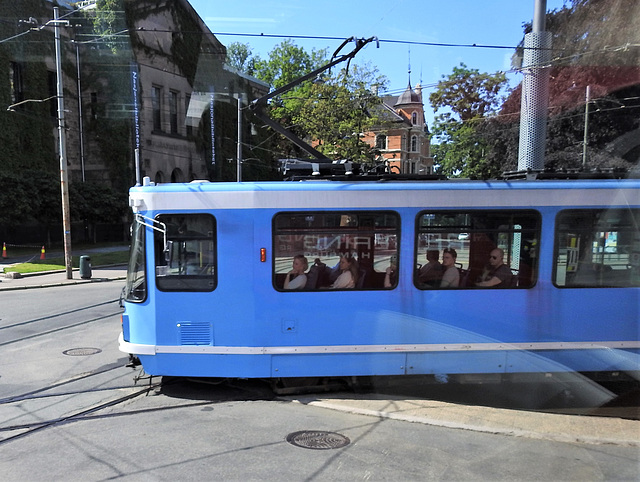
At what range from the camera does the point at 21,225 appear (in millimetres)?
26844

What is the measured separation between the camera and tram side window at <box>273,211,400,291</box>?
5.32 m

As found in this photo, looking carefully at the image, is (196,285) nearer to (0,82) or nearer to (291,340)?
(291,340)

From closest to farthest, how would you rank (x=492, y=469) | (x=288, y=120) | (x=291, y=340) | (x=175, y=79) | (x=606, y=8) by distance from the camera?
(x=492, y=469) → (x=291, y=340) → (x=606, y=8) → (x=175, y=79) → (x=288, y=120)

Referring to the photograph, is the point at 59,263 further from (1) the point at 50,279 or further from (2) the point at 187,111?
(2) the point at 187,111

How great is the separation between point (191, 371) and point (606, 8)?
53.2 feet

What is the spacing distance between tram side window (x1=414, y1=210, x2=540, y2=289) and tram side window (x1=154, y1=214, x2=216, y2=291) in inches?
96.7

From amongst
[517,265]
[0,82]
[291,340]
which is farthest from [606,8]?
[0,82]

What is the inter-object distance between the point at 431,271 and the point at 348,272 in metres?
1.00

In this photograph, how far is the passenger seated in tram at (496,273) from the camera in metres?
5.47

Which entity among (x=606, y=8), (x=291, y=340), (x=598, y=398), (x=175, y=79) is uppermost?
(x=175, y=79)

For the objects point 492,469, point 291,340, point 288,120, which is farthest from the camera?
point 288,120

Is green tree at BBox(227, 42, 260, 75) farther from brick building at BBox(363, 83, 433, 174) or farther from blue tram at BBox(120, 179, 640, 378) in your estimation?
blue tram at BBox(120, 179, 640, 378)

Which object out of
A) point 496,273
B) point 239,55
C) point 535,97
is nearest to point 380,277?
point 496,273

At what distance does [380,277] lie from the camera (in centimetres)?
539
